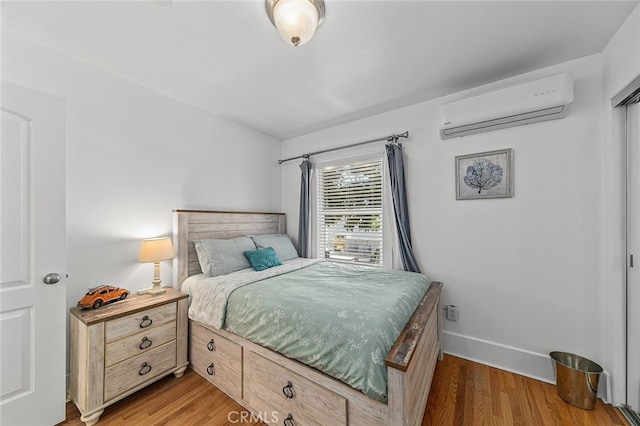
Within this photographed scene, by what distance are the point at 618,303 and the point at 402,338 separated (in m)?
1.69

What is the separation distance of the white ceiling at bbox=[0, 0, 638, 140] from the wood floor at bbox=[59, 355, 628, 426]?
102 inches

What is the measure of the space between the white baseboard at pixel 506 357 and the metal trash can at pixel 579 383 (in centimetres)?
10

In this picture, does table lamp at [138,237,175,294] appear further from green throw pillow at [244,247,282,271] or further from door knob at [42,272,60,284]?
green throw pillow at [244,247,282,271]

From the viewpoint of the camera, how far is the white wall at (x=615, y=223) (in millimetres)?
1690

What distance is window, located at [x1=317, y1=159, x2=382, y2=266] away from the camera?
2.96m

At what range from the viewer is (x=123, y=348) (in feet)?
5.70

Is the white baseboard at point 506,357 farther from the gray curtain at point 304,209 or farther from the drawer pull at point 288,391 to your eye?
the gray curtain at point 304,209

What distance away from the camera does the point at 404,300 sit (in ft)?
5.51

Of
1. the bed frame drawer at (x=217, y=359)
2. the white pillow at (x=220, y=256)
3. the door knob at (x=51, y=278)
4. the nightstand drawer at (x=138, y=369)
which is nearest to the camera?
the door knob at (x=51, y=278)

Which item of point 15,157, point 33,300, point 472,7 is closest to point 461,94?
point 472,7

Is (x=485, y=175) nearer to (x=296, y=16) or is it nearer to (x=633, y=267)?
(x=633, y=267)

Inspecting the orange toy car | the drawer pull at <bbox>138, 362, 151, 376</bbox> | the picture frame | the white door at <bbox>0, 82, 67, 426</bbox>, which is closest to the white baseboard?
the picture frame

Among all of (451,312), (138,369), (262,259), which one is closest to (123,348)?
(138,369)
